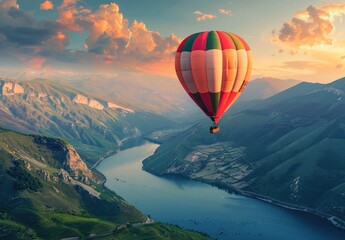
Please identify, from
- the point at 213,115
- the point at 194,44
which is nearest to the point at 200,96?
the point at 213,115

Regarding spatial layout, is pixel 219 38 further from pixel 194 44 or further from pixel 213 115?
pixel 213 115

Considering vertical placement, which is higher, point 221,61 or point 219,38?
point 219,38

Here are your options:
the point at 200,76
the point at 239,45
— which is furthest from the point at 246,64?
the point at 200,76

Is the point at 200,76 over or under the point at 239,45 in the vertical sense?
under

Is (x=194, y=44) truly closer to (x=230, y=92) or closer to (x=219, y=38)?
(x=219, y=38)

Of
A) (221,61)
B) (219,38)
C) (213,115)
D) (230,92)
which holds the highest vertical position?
(219,38)
